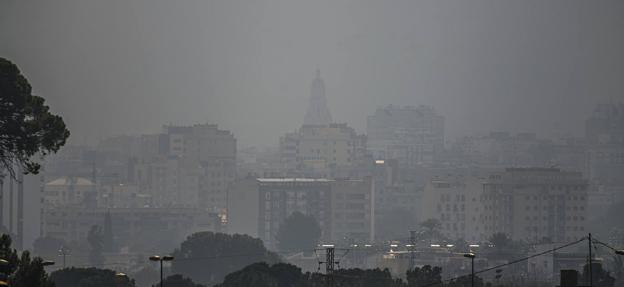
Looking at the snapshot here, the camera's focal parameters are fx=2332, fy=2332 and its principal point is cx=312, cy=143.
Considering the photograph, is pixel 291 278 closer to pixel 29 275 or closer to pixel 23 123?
pixel 23 123

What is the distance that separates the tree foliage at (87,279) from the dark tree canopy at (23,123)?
35.2ft

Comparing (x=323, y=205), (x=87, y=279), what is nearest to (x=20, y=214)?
(x=323, y=205)

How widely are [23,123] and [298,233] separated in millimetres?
82741

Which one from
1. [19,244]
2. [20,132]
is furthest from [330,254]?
[19,244]

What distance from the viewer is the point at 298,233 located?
152 metres

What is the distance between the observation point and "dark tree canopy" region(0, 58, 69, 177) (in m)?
69.4

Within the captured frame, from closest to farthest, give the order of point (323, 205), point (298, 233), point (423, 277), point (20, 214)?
1. point (423, 277)
2. point (298, 233)
3. point (20, 214)
4. point (323, 205)

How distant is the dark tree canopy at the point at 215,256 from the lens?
111 metres

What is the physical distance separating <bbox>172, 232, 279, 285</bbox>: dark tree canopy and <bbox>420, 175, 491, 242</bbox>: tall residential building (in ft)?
168

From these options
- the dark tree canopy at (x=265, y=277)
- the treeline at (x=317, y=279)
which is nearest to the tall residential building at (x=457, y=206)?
the treeline at (x=317, y=279)

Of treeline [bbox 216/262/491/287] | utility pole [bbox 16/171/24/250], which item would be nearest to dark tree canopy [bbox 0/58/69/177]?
treeline [bbox 216/262/491/287]

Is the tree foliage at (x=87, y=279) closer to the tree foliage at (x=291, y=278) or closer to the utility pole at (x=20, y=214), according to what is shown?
the tree foliage at (x=291, y=278)

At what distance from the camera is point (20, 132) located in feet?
228

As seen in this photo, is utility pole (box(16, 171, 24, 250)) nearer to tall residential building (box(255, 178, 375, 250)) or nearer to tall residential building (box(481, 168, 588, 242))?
tall residential building (box(255, 178, 375, 250))
